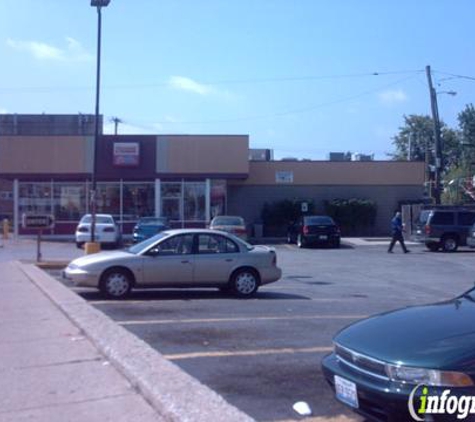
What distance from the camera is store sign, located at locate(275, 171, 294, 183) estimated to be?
48469 millimetres

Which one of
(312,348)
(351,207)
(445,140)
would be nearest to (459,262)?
(351,207)

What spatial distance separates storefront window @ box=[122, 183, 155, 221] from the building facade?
2.1 inches

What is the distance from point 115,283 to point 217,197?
3097 cm

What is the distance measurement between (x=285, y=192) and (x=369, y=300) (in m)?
31.7

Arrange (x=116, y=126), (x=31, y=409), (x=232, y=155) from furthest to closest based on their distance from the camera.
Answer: (x=116, y=126) → (x=232, y=155) → (x=31, y=409)

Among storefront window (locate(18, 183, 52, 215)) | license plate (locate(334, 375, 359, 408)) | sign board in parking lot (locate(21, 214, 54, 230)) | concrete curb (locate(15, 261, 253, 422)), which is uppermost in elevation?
storefront window (locate(18, 183, 52, 215))

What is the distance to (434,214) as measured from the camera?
36.5m

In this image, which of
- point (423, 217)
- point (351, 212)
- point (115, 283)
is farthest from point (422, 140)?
point (115, 283)

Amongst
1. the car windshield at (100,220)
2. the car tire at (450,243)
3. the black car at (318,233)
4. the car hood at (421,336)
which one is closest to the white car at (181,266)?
the car hood at (421,336)

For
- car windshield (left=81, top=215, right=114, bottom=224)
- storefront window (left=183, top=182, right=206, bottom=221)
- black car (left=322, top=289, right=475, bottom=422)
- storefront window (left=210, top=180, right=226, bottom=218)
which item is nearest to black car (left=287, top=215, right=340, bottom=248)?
storefront window (left=210, top=180, right=226, bottom=218)

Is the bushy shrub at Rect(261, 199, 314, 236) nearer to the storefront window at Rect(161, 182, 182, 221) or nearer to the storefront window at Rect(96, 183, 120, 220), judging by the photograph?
the storefront window at Rect(161, 182, 182, 221)

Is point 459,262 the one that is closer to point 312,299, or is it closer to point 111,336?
point 312,299

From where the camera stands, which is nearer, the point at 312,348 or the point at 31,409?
the point at 31,409

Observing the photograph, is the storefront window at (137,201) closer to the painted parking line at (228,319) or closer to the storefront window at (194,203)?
the storefront window at (194,203)
